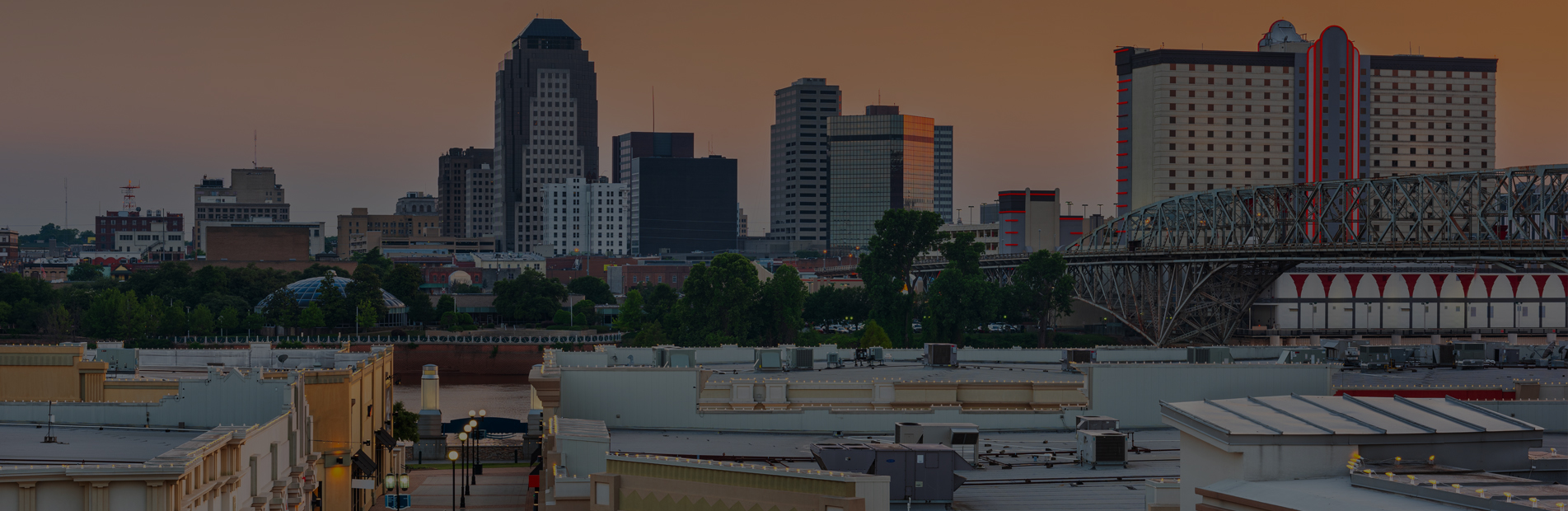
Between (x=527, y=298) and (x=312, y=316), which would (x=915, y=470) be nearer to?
(x=312, y=316)

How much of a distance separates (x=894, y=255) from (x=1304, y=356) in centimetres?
7785

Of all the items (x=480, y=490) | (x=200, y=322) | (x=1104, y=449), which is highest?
(x=1104, y=449)

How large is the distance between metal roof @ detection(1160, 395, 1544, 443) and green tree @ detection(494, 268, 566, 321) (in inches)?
6046

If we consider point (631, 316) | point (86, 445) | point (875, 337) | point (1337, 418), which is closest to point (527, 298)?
point (631, 316)

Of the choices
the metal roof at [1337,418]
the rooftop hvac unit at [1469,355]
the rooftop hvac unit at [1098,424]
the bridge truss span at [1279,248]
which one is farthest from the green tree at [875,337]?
the metal roof at [1337,418]

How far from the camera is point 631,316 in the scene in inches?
5925

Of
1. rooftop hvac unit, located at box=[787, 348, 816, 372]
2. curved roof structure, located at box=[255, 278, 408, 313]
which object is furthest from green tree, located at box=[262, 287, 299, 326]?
rooftop hvac unit, located at box=[787, 348, 816, 372]

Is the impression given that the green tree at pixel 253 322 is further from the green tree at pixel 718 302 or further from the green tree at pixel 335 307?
the green tree at pixel 718 302

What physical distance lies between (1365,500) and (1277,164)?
175 metres

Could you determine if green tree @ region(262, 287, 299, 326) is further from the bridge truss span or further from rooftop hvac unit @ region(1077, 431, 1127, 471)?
rooftop hvac unit @ region(1077, 431, 1127, 471)

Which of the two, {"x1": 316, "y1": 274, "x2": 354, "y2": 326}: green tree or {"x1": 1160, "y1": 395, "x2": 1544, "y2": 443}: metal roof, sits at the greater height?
{"x1": 1160, "y1": 395, "x2": 1544, "y2": 443}: metal roof

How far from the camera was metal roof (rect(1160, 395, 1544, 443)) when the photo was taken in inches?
739

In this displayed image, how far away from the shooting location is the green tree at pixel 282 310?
504ft

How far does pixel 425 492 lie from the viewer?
56.8 m
